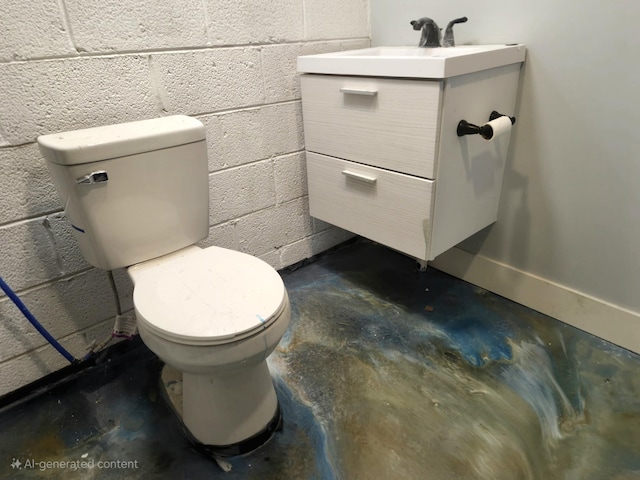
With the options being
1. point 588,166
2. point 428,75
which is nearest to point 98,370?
point 428,75

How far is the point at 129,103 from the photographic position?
1229mm

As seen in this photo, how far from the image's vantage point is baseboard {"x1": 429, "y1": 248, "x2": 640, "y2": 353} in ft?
4.28

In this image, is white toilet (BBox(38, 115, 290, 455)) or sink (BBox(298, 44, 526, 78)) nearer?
white toilet (BBox(38, 115, 290, 455))

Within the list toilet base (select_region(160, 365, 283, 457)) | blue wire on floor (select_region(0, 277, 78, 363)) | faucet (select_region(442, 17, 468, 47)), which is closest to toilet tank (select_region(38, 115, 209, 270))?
blue wire on floor (select_region(0, 277, 78, 363))

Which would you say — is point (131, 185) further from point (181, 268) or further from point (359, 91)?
point (359, 91)

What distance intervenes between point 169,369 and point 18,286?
488 mm

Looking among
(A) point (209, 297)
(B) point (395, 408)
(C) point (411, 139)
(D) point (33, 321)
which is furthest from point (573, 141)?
(D) point (33, 321)

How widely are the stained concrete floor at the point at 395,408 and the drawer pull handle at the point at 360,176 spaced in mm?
497

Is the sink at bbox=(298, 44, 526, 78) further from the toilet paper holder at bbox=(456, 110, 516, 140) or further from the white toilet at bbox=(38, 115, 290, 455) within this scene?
the white toilet at bbox=(38, 115, 290, 455)

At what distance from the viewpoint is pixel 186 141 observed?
114 cm

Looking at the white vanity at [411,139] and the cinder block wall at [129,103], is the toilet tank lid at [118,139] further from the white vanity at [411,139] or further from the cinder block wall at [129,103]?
the white vanity at [411,139]

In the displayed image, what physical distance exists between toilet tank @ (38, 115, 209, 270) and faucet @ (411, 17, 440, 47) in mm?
798

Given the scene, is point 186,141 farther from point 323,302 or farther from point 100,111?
point 323,302

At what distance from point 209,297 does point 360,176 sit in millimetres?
669
